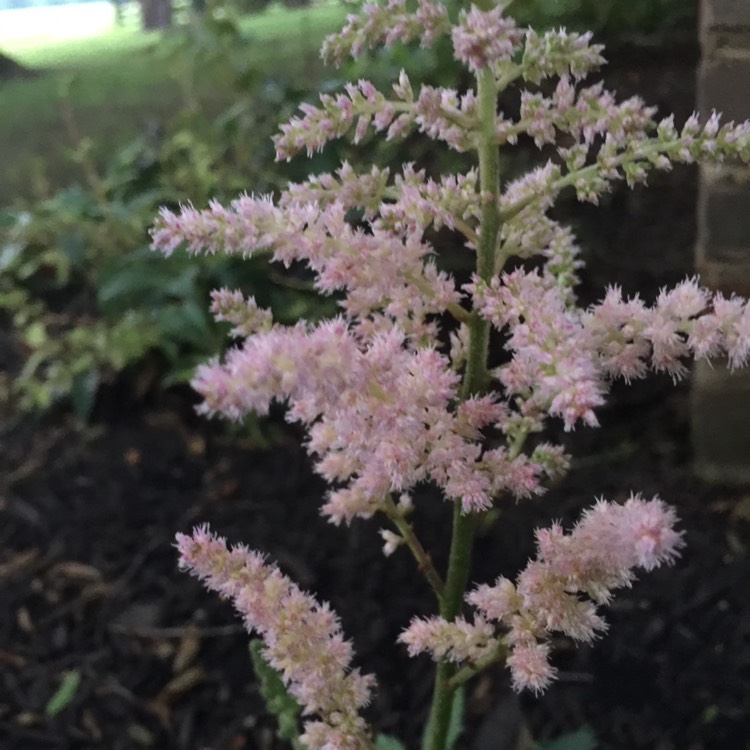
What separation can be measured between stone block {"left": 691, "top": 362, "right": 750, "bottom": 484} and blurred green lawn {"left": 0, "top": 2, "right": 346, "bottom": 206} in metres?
0.77

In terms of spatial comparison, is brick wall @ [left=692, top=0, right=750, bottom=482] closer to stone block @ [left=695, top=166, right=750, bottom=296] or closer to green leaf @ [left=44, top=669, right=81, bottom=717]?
stone block @ [left=695, top=166, right=750, bottom=296]

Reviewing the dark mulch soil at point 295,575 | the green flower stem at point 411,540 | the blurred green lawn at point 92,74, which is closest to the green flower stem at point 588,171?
the green flower stem at point 411,540

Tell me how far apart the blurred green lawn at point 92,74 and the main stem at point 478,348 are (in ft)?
2.68

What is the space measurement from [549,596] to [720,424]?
0.87 meters

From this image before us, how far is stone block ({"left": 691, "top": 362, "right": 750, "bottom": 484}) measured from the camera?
1223mm

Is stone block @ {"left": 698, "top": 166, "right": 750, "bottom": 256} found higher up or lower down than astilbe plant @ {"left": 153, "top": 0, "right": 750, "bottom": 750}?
lower down

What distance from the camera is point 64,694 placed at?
1077mm

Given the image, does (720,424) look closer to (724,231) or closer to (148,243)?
(724,231)

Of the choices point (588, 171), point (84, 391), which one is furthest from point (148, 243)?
point (588, 171)

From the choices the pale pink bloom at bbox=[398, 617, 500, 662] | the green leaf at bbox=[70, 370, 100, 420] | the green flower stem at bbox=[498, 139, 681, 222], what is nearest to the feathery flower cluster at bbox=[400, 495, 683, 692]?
the pale pink bloom at bbox=[398, 617, 500, 662]

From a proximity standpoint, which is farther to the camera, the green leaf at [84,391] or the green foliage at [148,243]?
the green leaf at [84,391]

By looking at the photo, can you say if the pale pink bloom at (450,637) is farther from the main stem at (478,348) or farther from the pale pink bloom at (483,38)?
the pale pink bloom at (483,38)

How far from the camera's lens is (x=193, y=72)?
56.5 inches

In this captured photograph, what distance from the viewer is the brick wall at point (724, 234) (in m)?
0.98
